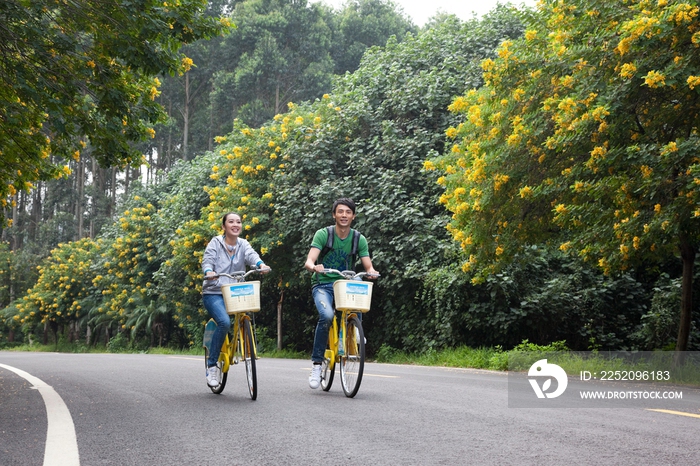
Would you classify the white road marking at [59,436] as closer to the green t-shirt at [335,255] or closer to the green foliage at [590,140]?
the green t-shirt at [335,255]

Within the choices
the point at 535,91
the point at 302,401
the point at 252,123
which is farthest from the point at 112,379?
the point at 252,123

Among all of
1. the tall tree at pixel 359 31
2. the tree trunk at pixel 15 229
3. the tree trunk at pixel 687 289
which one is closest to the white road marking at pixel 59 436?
the tree trunk at pixel 687 289

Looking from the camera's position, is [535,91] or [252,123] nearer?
[535,91]

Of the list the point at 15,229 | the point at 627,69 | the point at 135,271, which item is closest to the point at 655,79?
the point at 627,69

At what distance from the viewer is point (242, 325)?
314 inches

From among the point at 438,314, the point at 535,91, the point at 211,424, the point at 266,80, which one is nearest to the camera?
the point at 211,424

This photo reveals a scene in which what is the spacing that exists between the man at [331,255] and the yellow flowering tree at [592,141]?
3.93 meters

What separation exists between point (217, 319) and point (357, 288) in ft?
4.74

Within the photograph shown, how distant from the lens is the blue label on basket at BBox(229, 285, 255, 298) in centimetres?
771

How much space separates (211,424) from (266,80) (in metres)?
42.8

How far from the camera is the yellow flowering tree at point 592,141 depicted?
9.98m

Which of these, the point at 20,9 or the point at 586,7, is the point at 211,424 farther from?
the point at 586,7

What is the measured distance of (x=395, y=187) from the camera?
20.3m

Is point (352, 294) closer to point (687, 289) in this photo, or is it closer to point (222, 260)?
point (222, 260)
